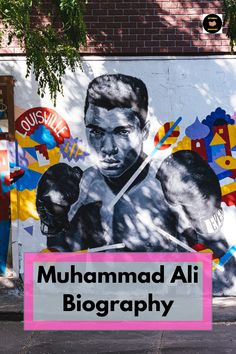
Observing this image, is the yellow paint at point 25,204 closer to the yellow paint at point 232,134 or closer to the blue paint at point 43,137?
the blue paint at point 43,137

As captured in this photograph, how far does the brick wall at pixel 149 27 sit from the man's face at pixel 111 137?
3.07ft

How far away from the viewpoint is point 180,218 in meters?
10.8

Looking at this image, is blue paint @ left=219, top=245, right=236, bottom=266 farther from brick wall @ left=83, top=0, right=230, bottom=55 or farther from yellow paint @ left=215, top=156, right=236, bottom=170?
brick wall @ left=83, top=0, right=230, bottom=55

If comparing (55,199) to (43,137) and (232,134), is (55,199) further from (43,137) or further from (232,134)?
(232,134)

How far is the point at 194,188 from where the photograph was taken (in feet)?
35.4

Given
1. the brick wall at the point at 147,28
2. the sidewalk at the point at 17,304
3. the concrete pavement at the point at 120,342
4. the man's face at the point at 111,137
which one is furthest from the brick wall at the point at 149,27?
the concrete pavement at the point at 120,342

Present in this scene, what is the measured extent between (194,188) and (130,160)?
1066mm

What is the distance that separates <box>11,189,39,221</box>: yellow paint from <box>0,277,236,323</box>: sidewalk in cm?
100

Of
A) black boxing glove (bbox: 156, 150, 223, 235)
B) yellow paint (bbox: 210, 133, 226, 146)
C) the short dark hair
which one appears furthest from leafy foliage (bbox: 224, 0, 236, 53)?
black boxing glove (bbox: 156, 150, 223, 235)

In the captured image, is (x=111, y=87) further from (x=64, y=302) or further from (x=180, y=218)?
(x=64, y=302)

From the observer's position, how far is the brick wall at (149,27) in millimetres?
10680

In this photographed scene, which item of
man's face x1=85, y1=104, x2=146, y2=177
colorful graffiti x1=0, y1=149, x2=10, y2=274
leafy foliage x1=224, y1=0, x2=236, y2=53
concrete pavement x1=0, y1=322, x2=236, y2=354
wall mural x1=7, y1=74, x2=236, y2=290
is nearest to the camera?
concrete pavement x1=0, y1=322, x2=236, y2=354

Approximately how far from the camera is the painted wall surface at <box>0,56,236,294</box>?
10.7 m

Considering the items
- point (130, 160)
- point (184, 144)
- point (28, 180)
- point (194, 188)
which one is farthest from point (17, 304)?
point (184, 144)
